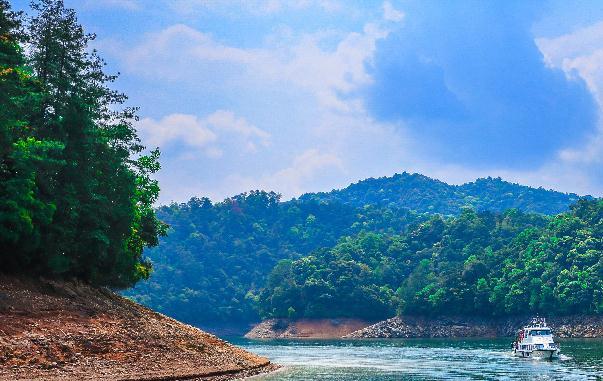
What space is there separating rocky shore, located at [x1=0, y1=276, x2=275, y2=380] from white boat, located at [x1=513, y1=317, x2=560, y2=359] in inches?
1684

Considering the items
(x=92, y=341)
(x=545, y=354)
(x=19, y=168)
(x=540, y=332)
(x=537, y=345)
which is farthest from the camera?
(x=540, y=332)

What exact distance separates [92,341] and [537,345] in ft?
212

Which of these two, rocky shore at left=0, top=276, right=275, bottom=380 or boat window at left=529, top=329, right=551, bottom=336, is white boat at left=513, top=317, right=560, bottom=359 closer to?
boat window at left=529, top=329, right=551, bottom=336

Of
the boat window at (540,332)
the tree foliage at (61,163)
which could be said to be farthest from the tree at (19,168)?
the boat window at (540,332)

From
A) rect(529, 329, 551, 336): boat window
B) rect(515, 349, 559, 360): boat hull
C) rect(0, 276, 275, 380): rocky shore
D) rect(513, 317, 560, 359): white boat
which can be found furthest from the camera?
rect(529, 329, 551, 336): boat window

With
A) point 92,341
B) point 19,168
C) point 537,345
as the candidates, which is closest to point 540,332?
point 537,345

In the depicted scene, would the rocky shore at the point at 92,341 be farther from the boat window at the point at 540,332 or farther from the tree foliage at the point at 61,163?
the boat window at the point at 540,332

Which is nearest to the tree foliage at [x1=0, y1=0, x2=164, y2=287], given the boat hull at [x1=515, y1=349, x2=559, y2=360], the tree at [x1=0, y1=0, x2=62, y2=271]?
the tree at [x1=0, y1=0, x2=62, y2=271]

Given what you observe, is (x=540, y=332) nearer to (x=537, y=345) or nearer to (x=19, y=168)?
(x=537, y=345)

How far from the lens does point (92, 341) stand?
56.4 meters

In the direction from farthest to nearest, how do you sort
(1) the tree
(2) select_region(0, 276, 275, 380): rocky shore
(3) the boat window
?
(3) the boat window < (1) the tree < (2) select_region(0, 276, 275, 380): rocky shore

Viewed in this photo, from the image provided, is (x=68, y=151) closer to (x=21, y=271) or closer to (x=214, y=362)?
(x=21, y=271)

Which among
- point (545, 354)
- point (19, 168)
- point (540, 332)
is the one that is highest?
point (19, 168)

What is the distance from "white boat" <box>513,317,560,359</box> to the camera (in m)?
98.5
